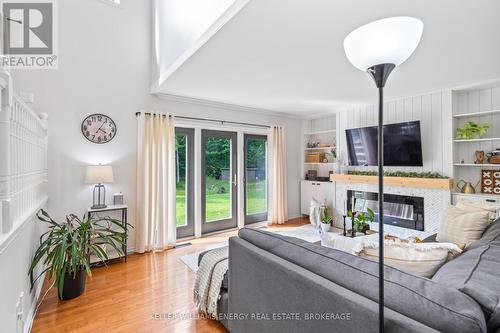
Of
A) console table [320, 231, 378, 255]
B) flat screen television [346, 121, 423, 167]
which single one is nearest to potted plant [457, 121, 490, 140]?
flat screen television [346, 121, 423, 167]

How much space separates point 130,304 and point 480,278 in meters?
2.55

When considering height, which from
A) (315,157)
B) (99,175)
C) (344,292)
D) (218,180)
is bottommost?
(344,292)

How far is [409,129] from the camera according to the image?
3836 mm

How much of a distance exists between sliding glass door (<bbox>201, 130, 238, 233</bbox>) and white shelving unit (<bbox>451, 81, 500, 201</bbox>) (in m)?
3.43

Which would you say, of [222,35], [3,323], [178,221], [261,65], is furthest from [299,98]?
[3,323]

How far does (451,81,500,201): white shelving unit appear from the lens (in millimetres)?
3404

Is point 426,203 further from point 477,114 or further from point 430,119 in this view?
point 477,114

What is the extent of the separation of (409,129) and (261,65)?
262cm

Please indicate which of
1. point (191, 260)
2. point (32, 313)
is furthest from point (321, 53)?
point (32, 313)

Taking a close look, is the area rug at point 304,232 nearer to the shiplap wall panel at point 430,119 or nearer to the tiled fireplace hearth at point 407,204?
the tiled fireplace hearth at point 407,204

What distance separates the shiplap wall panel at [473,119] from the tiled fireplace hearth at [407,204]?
0.44m

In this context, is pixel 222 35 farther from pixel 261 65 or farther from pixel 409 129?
pixel 409 129

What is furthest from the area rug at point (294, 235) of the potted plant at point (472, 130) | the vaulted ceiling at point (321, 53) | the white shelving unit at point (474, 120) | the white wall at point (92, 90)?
the potted plant at point (472, 130)

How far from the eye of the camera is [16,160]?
5.48 feet
